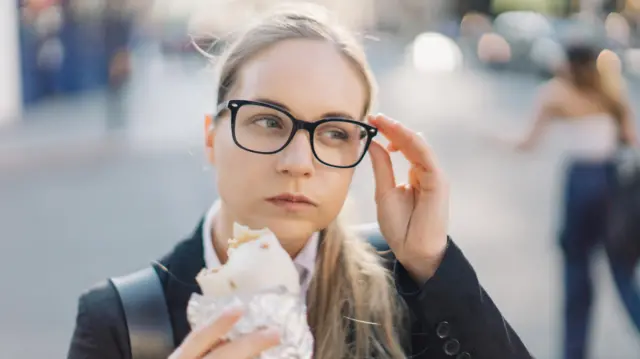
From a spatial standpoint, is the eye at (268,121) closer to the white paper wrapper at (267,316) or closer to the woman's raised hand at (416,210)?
the woman's raised hand at (416,210)

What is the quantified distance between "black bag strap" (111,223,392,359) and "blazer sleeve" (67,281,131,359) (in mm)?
16

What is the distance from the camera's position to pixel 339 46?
4.92 feet

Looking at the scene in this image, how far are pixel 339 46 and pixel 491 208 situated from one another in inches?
278

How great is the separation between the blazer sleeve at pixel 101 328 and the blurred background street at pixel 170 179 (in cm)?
48

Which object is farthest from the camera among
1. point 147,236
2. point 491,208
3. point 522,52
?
point 522,52

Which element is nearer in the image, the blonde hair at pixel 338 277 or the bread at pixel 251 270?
the bread at pixel 251 270

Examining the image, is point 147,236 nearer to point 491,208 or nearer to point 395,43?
point 491,208

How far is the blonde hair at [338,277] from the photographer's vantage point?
1499mm

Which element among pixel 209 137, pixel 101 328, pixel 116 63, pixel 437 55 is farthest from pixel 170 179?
pixel 437 55

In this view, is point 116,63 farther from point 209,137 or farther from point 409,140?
point 409,140

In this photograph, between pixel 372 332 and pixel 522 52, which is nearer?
pixel 372 332

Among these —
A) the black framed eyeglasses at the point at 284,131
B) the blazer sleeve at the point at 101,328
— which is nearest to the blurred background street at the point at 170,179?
the black framed eyeglasses at the point at 284,131

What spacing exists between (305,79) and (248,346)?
445 millimetres

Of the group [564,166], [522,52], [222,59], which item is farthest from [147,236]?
[522,52]
